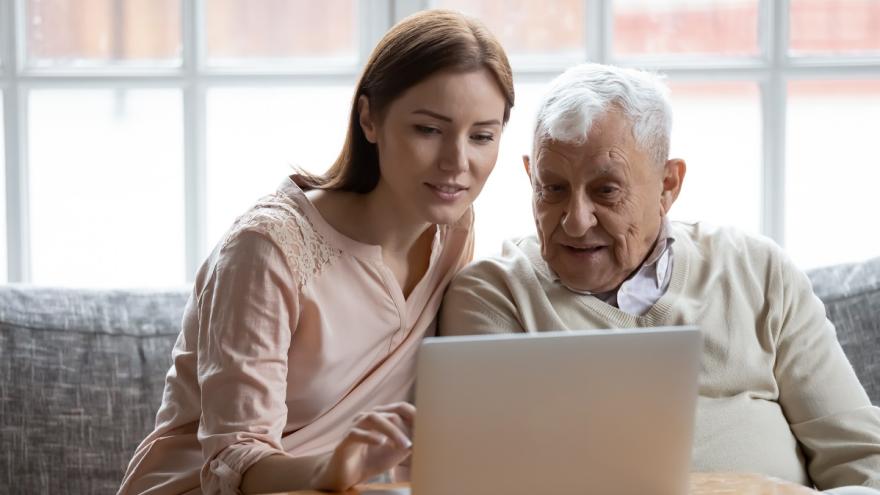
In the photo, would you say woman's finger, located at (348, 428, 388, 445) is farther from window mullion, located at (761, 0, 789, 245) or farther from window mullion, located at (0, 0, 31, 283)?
window mullion, located at (0, 0, 31, 283)

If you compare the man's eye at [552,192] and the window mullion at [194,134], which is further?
the window mullion at [194,134]

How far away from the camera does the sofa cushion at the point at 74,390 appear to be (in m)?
2.21

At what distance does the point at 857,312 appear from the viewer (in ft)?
7.53

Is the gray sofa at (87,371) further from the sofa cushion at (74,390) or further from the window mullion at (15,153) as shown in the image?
the window mullion at (15,153)

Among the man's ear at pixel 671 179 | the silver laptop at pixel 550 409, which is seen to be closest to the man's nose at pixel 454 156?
the man's ear at pixel 671 179

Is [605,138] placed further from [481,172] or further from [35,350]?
[35,350]

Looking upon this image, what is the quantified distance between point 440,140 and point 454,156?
0.13 feet

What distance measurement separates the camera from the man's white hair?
1909 millimetres

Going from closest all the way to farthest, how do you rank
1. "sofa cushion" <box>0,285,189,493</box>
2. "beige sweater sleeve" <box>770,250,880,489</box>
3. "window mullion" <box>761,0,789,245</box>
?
1. "beige sweater sleeve" <box>770,250,880,489</box>
2. "sofa cushion" <box>0,285,189,493</box>
3. "window mullion" <box>761,0,789,245</box>

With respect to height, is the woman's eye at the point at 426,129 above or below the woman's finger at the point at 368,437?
above

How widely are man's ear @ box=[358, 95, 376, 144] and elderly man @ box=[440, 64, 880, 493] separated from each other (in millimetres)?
284

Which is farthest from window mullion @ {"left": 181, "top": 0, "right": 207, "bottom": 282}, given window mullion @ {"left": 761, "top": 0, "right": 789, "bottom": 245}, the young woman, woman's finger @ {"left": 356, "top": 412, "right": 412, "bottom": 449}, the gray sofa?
woman's finger @ {"left": 356, "top": 412, "right": 412, "bottom": 449}

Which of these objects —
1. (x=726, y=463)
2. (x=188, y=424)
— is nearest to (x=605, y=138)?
(x=726, y=463)

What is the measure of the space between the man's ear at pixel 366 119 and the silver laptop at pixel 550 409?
2.41ft
